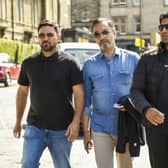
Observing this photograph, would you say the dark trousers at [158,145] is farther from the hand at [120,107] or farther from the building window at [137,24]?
the building window at [137,24]

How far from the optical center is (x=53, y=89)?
516cm

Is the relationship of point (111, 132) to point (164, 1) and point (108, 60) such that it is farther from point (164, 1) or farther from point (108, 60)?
point (164, 1)

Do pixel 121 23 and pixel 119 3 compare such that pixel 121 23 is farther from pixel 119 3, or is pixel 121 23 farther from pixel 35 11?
pixel 35 11

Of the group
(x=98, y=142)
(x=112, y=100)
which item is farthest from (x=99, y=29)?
(x=98, y=142)

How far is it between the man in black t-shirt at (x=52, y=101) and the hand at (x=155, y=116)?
0.97 metres

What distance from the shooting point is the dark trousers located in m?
4.37

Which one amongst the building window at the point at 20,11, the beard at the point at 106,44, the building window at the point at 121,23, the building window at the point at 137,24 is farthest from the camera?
the building window at the point at 121,23

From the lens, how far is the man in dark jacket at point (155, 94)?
14.3 ft

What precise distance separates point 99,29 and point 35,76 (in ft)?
2.36

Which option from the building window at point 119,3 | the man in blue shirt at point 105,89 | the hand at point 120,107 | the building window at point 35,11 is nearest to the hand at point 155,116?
the hand at point 120,107

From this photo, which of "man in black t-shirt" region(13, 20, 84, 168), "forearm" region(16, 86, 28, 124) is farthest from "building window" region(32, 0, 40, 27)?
"man in black t-shirt" region(13, 20, 84, 168)

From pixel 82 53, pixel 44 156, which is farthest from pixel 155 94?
pixel 82 53

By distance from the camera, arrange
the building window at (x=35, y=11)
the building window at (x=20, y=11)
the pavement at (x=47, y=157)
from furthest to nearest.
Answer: the building window at (x=35, y=11), the building window at (x=20, y=11), the pavement at (x=47, y=157)

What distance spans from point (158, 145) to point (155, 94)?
39 centimetres
